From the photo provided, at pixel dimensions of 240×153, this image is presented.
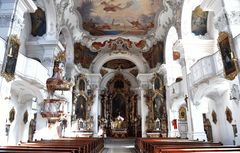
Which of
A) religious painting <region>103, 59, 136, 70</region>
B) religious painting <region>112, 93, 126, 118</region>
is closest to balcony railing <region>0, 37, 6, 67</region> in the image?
religious painting <region>103, 59, 136, 70</region>

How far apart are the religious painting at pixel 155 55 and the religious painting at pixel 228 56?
10179 mm

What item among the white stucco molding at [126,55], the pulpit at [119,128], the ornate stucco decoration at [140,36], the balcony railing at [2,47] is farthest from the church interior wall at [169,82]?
the pulpit at [119,128]

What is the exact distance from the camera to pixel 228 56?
6.59m

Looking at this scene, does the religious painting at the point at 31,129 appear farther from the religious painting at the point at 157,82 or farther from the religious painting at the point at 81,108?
the religious painting at the point at 157,82

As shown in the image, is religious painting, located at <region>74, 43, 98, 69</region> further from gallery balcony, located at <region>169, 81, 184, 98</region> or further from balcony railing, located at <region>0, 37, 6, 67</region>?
balcony railing, located at <region>0, 37, 6, 67</region>

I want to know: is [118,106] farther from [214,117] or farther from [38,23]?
[38,23]

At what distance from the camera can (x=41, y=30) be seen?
12719 millimetres

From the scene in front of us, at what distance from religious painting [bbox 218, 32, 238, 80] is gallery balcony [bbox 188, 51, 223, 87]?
1.38 m

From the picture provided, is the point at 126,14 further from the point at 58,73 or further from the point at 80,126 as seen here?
the point at 80,126

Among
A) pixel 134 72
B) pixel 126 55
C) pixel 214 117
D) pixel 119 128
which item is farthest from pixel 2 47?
pixel 134 72

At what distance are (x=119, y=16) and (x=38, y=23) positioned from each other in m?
5.73

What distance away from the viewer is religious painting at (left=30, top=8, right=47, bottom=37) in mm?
12287

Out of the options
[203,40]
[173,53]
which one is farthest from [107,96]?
[203,40]

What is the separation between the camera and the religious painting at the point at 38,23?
12.3 m
